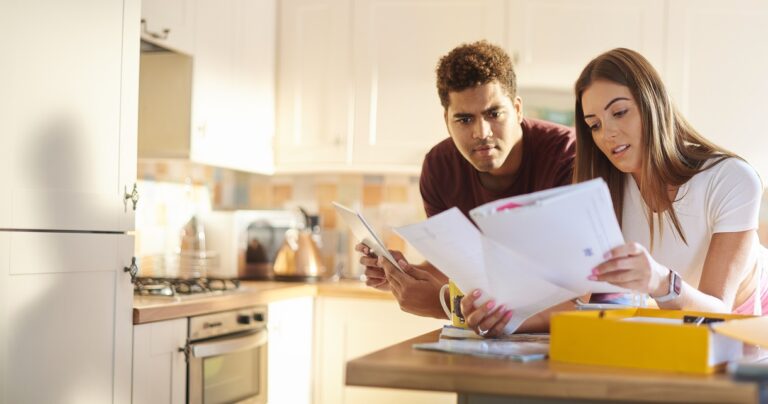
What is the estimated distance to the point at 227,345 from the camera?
9.50 ft

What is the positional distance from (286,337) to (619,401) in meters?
2.33

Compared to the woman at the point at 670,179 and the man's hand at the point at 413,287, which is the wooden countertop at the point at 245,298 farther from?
the woman at the point at 670,179

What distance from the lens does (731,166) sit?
188 cm

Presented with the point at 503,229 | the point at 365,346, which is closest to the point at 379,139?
the point at 365,346

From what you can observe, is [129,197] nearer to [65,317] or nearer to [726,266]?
[65,317]

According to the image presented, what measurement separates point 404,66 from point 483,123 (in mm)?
1669

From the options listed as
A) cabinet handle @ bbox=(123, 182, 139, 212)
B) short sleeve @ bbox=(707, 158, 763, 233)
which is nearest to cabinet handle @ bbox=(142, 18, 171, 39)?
cabinet handle @ bbox=(123, 182, 139, 212)

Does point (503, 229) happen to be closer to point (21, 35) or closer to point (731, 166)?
point (731, 166)

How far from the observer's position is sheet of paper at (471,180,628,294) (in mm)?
1259

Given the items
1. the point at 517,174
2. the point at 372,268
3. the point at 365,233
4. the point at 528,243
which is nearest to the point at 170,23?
the point at 517,174

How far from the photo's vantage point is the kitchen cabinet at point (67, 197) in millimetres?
1981

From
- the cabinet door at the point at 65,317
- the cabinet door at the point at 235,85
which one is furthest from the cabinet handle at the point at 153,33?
the cabinet door at the point at 65,317

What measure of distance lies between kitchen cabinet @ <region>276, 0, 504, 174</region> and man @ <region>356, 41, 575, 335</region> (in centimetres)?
121

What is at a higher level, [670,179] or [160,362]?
[670,179]
